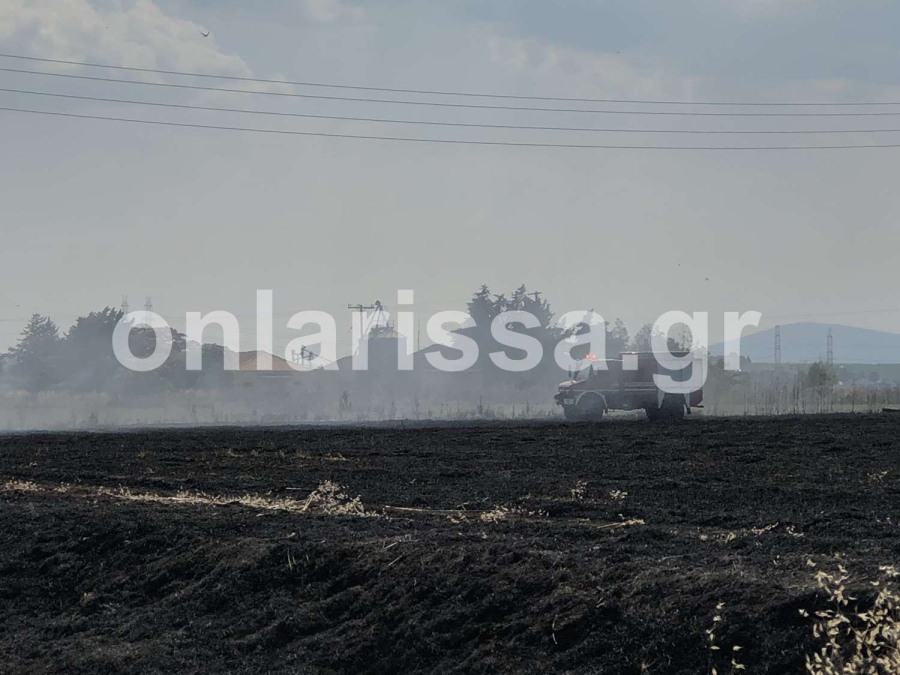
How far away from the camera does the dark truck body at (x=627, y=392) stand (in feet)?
105

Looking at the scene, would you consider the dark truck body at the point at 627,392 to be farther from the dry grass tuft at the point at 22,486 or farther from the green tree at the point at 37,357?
the green tree at the point at 37,357

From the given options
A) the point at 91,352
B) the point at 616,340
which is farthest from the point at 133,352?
the point at 616,340

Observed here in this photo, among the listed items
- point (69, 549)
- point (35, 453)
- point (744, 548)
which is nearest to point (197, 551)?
point (69, 549)

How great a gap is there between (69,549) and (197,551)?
1.61 metres

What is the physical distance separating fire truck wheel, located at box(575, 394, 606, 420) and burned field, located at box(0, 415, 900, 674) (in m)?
16.5

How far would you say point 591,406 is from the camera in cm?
3309

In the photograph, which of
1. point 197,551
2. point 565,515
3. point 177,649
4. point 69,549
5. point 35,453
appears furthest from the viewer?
point 35,453

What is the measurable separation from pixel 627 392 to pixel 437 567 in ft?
81.6

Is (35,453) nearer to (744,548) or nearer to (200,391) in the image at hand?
(744,548)

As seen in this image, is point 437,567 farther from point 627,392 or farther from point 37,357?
point 37,357

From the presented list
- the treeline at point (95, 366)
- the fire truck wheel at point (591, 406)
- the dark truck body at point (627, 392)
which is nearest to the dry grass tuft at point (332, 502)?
the dark truck body at point (627, 392)

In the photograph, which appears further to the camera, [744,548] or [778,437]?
[778,437]

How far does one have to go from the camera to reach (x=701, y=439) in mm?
22375

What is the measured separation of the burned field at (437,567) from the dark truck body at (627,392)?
15.8 metres
